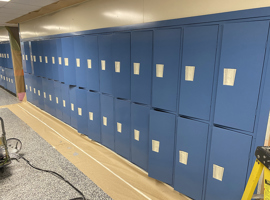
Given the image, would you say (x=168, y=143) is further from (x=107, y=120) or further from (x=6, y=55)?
(x=6, y=55)

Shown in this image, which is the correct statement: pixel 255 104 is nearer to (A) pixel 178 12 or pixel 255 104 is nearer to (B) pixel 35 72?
(A) pixel 178 12

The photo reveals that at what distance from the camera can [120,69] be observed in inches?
108

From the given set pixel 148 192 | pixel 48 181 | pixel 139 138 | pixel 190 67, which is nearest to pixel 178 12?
pixel 190 67

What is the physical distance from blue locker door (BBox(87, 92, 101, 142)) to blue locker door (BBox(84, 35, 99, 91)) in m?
0.17

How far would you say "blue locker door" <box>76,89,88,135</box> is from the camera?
366 cm

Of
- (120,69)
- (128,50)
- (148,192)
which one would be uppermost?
(128,50)

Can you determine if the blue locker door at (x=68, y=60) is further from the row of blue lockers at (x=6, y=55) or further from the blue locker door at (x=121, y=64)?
the row of blue lockers at (x=6, y=55)

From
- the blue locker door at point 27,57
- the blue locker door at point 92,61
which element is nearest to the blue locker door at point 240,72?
the blue locker door at point 92,61

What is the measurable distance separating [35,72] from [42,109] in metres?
1.12

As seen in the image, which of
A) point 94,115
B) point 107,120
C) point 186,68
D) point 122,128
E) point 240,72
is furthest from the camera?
point 94,115

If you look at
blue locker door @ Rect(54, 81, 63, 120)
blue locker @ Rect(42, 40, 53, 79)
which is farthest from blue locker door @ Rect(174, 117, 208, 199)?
blue locker @ Rect(42, 40, 53, 79)

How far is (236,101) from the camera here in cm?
171

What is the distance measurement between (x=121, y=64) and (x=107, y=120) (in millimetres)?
1044

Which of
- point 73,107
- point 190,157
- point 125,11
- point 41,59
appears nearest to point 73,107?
point 73,107
